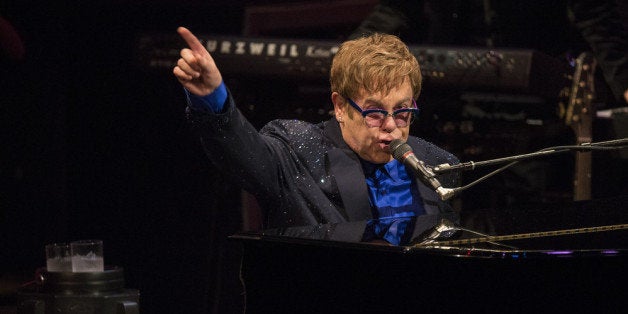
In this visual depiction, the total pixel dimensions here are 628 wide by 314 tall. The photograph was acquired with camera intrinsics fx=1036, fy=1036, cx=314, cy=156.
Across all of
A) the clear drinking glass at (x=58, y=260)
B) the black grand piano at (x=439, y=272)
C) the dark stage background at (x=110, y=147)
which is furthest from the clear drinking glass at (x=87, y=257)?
the dark stage background at (x=110, y=147)

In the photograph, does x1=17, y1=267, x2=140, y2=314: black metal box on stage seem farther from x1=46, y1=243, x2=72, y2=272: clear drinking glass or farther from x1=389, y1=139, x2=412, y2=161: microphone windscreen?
x1=389, y1=139, x2=412, y2=161: microphone windscreen

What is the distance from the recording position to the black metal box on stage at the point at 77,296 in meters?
3.03

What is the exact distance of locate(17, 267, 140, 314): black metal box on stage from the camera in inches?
119

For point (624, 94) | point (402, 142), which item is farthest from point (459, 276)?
point (624, 94)

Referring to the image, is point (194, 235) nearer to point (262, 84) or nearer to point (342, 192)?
point (262, 84)

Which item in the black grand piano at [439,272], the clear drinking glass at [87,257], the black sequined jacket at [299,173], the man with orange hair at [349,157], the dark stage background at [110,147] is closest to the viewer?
the black grand piano at [439,272]

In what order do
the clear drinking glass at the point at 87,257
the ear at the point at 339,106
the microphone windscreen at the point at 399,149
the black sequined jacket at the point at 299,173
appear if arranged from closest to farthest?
1. the microphone windscreen at the point at 399,149
2. the black sequined jacket at the point at 299,173
3. the ear at the point at 339,106
4. the clear drinking glass at the point at 87,257

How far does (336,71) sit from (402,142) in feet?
1.70

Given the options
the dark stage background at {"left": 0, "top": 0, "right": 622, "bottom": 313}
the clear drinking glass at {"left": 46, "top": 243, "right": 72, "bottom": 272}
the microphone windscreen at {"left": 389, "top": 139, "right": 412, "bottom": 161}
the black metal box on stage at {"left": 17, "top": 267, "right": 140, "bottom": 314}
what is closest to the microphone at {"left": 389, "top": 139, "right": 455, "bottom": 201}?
the microphone windscreen at {"left": 389, "top": 139, "right": 412, "bottom": 161}

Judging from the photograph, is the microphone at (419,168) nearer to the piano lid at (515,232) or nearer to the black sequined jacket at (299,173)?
the piano lid at (515,232)

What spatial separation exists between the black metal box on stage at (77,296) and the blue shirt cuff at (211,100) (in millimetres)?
883

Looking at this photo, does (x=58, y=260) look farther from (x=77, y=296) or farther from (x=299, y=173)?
(x=299, y=173)

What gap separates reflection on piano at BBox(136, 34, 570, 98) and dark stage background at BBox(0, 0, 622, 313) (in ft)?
1.94

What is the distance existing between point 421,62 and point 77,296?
153 centimetres
